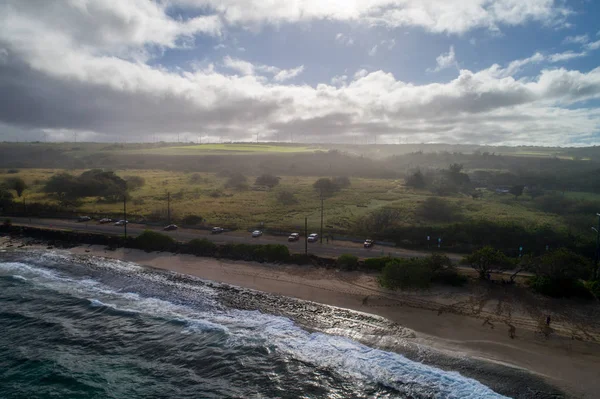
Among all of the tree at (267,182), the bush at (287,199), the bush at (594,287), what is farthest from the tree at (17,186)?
the bush at (594,287)

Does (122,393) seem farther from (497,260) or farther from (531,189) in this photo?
(531,189)

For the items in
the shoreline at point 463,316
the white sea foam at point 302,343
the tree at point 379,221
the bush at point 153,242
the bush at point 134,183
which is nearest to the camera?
the white sea foam at point 302,343

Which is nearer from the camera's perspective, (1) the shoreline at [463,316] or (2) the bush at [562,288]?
(1) the shoreline at [463,316]

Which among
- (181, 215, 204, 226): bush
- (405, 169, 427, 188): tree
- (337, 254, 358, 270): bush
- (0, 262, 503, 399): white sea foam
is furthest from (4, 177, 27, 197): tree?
(405, 169, 427, 188): tree

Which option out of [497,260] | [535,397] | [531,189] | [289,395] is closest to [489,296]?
[497,260]

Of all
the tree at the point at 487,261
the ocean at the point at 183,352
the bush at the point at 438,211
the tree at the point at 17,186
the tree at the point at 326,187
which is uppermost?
the tree at the point at 17,186

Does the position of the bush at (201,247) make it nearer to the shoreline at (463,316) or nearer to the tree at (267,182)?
the shoreline at (463,316)
